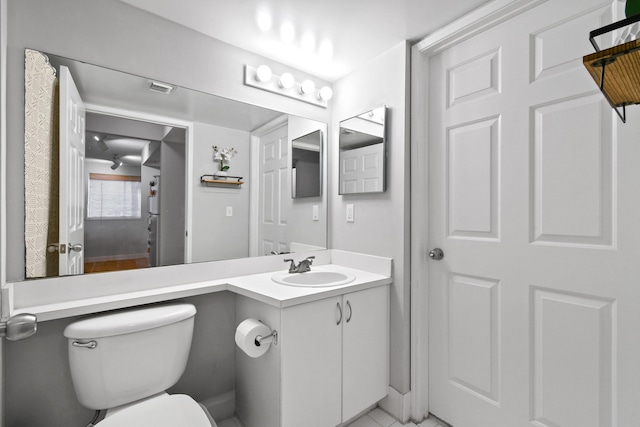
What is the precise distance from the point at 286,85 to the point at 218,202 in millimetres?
902

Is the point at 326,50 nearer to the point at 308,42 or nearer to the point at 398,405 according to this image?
the point at 308,42

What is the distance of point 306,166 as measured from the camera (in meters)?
2.24

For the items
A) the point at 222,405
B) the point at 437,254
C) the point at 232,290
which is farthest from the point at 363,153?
the point at 222,405

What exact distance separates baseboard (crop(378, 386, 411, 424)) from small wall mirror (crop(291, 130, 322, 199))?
1381mm

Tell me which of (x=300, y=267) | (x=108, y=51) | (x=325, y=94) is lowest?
(x=300, y=267)

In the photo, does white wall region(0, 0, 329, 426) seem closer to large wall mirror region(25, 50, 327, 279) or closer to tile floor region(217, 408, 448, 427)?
large wall mirror region(25, 50, 327, 279)

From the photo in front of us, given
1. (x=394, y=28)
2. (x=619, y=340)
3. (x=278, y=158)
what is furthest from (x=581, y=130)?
(x=278, y=158)

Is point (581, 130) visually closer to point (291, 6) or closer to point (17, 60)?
point (291, 6)

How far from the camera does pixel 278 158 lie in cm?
206

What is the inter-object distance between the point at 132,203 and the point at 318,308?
1061 millimetres

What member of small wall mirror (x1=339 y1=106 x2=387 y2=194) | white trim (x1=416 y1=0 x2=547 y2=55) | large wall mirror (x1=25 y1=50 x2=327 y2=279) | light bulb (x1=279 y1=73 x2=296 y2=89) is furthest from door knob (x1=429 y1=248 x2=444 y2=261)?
light bulb (x1=279 y1=73 x2=296 y2=89)

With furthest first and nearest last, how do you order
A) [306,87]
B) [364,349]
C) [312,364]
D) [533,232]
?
[306,87], [364,349], [312,364], [533,232]

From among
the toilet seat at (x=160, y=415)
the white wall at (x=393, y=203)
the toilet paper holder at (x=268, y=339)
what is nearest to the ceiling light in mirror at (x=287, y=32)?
the white wall at (x=393, y=203)

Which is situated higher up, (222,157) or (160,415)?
(222,157)
